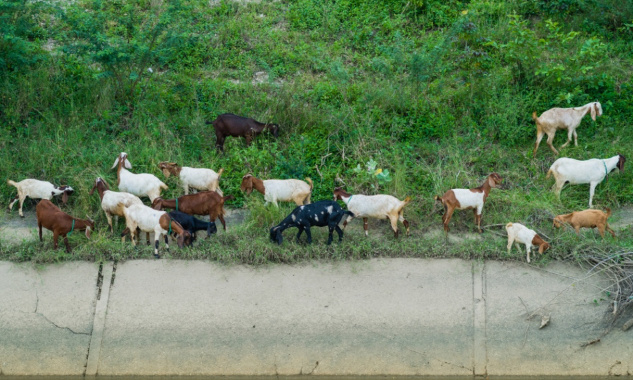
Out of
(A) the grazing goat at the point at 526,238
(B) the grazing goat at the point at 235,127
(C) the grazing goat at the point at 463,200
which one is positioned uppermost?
(B) the grazing goat at the point at 235,127

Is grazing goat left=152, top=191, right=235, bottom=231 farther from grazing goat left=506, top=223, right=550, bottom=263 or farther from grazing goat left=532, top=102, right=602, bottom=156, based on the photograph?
grazing goat left=532, top=102, right=602, bottom=156

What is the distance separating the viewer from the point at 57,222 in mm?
10859

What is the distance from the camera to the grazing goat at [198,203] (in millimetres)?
11125

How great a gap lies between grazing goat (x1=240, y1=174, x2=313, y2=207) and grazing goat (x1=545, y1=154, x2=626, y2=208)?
312 centimetres

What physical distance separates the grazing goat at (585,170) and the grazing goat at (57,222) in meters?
5.78

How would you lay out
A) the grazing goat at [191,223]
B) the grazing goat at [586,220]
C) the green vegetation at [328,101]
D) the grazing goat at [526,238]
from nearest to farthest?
the grazing goat at [526,238], the grazing goat at [586,220], the grazing goat at [191,223], the green vegetation at [328,101]

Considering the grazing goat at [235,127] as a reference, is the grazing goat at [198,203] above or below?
below

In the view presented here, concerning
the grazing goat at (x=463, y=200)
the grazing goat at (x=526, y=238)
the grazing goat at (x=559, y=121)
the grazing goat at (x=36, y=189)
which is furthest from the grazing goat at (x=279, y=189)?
the grazing goat at (x=559, y=121)

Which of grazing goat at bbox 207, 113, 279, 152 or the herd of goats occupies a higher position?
grazing goat at bbox 207, 113, 279, 152

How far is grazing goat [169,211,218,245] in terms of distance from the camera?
1092 centimetres

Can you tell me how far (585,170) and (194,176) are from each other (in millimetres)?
4864

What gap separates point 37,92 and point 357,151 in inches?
186

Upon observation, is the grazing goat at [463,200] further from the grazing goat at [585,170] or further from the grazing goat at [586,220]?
the grazing goat at [585,170]

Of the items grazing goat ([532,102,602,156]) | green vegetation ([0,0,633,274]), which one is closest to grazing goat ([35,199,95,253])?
green vegetation ([0,0,633,274])
